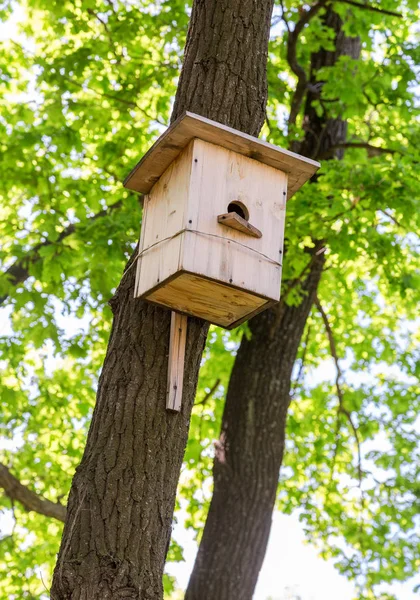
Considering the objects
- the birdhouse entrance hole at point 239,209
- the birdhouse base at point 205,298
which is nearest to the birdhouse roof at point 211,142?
the birdhouse entrance hole at point 239,209

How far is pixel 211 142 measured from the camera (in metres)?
3.25

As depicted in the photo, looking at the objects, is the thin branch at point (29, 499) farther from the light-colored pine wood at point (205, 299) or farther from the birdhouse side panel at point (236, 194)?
the birdhouse side panel at point (236, 194)

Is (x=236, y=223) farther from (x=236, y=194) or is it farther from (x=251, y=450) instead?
(x=251, y=450)

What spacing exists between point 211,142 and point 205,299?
61 centimetres

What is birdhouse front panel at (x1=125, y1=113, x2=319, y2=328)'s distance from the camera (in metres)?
3.09

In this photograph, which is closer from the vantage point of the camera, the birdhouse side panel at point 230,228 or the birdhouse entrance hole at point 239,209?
the birdhouse side panel at point 230,228

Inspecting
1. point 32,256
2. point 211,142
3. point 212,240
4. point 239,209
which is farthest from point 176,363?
point 32,256

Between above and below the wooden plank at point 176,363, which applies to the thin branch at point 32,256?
above

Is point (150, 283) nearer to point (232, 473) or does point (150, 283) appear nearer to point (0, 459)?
point (232, 473)

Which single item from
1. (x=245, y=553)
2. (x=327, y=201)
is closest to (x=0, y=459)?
(x=245, y=553)

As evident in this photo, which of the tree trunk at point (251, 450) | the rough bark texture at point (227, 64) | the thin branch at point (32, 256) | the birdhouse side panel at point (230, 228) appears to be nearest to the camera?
the birdhouse side panel at point (230, 228)

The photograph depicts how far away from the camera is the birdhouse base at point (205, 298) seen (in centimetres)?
310

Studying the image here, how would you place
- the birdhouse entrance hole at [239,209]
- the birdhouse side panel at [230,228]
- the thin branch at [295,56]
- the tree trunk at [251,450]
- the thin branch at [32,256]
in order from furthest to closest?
the thin branch at [32,256]
the thin branch at [295,56]
the tree trunk at [251,450]
the birdhouse entrance hole at [239,209]
the birdhouse side panel at [230,228]

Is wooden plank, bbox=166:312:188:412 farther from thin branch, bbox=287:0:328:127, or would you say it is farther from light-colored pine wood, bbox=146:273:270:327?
thin branch, bbox=287:0:328:127
